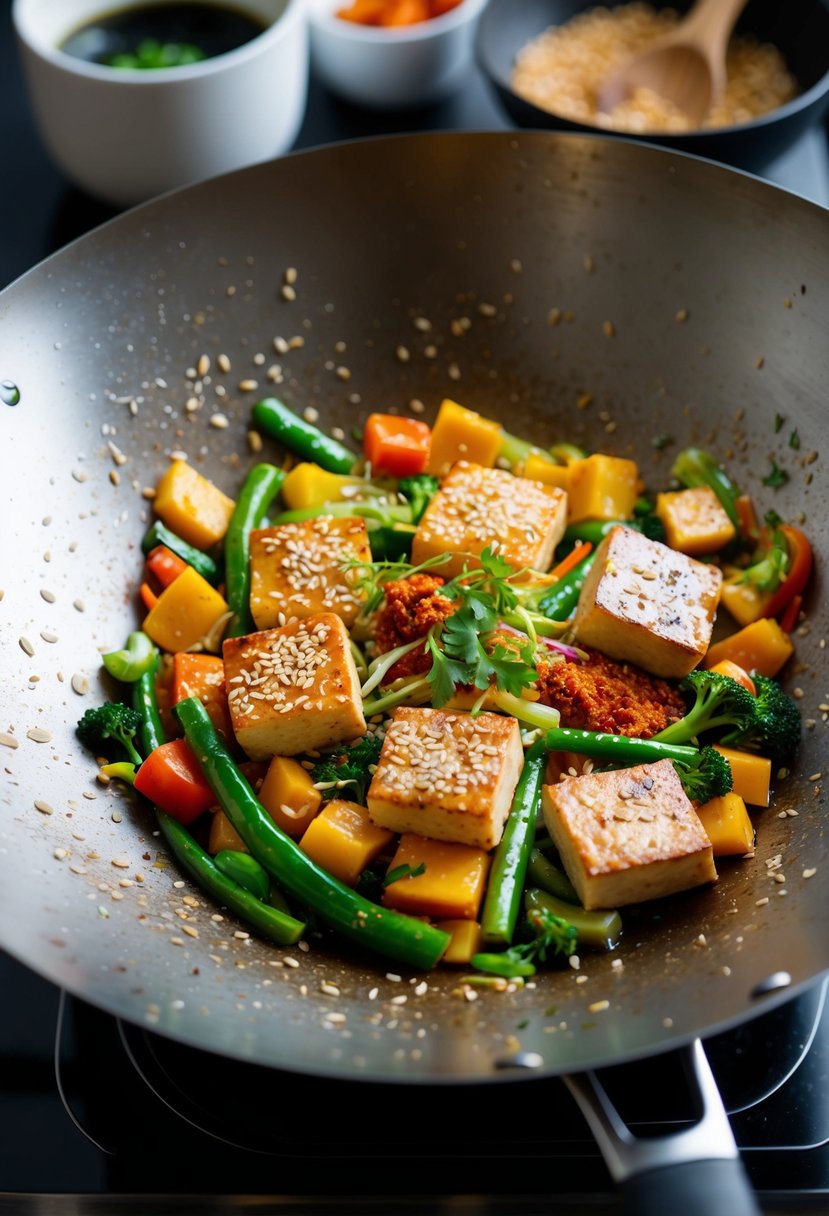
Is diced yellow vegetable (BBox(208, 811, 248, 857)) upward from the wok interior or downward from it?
downward

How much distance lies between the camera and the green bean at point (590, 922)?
2180 mm

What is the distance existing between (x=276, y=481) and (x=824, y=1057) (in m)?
1.87

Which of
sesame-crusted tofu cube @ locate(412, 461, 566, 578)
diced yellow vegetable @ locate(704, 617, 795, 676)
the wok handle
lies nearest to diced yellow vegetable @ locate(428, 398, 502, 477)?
sesame-crusted tofu cube @ locate(412, 461, 566, 578)

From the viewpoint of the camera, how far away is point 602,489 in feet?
9.60

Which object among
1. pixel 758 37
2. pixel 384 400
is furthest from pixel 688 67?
pixel 384 400

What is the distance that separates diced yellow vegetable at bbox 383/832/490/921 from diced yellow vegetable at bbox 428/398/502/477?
1.16m

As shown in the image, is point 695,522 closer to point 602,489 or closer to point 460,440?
point 602,489

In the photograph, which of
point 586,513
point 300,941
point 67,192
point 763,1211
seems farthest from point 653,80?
point 763,1211

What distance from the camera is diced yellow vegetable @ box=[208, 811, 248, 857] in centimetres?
235

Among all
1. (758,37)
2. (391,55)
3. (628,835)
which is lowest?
(628,835)

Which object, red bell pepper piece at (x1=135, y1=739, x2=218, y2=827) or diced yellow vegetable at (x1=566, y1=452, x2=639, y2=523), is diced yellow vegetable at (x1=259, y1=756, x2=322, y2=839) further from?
diced yellow vegetable at (x1=566, y1=452, x2=639, y2=523)

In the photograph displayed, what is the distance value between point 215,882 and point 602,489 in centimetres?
143

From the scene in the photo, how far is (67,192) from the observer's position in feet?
12.6

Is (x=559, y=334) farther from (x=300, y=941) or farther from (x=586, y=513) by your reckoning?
(x=300, y=941)
